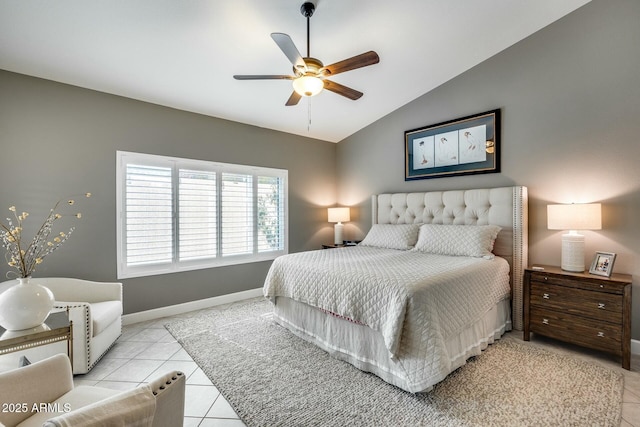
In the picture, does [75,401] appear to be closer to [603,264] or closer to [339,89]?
[339,89]

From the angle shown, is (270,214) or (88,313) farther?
(270,214)

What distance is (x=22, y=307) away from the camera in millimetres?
1738

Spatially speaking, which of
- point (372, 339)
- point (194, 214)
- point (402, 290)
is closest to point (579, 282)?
point (402, 290)

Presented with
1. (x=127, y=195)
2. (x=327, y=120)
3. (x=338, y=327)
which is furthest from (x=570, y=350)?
(x=127, y=195)

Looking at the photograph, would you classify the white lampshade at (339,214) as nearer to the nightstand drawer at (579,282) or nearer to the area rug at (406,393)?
the area rug at (406,393)

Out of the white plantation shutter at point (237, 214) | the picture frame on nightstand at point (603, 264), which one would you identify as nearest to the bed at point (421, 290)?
the picture frame on nightstand at point (603, 264)

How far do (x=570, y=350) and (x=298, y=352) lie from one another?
8.02 feet

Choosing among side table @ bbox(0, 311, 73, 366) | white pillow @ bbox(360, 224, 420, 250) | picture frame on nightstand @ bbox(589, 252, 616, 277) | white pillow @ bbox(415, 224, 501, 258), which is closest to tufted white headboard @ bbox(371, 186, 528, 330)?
white pillow @ bbox(415, 224, 501, 258)

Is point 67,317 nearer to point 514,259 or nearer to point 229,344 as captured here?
point 229,344

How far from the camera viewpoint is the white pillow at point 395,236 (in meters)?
3.63

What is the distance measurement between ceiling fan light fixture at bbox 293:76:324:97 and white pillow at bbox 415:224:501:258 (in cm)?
214

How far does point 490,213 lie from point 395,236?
1121 mm

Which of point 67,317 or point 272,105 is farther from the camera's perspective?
point 272,105

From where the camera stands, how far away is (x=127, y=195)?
3188mm
